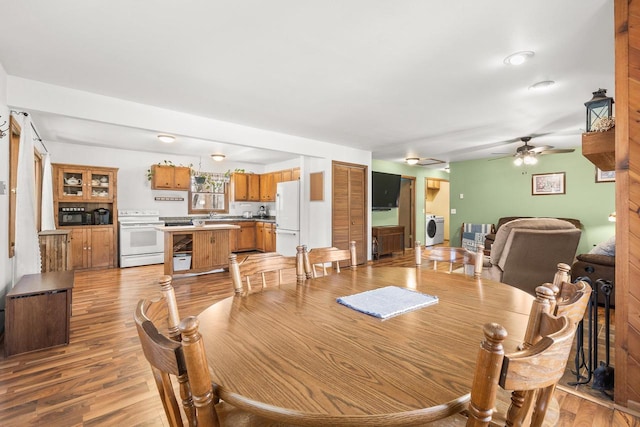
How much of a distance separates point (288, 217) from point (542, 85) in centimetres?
436

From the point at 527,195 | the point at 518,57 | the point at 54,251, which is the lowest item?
the point at 54,251

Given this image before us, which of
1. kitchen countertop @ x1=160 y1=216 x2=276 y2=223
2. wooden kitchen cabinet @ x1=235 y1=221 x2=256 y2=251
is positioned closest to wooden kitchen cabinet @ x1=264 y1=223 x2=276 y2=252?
kitchen countertop @ x1=160 y1=216 x2=276 y2=223

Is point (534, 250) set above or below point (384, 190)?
below

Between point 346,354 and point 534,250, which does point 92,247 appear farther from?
point 534,250

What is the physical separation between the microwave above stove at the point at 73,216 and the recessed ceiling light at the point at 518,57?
269 inches

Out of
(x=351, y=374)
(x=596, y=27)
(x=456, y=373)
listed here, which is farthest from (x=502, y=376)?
(x=596, y=27)

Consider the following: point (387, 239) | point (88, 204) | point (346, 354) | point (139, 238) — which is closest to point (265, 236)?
point (139, 238)

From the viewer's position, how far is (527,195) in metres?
6.66

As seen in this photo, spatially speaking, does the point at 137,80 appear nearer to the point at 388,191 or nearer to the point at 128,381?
the point at 128,381

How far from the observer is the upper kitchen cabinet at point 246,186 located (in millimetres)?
7621

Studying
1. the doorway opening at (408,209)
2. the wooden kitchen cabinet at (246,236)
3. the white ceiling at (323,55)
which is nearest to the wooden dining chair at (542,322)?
the white ceiling at (323,55)

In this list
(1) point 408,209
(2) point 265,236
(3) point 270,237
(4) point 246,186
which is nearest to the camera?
(3) point 270,237

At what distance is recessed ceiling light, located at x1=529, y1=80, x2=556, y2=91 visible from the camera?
116 inches

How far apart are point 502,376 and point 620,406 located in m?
1.97
